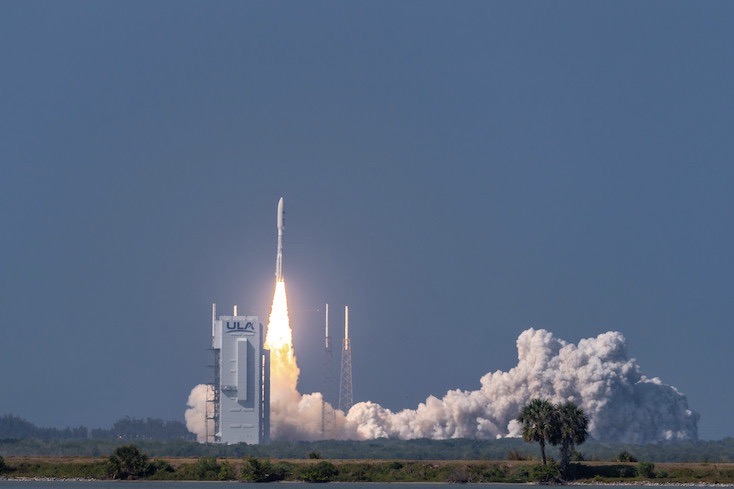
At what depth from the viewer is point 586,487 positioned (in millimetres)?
133500

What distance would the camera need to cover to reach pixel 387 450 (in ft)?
578

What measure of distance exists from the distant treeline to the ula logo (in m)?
11.7

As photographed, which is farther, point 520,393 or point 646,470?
point 520,393

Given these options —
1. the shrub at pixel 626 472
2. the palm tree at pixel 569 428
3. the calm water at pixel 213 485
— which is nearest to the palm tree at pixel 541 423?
the palm tree at pixel 569 428

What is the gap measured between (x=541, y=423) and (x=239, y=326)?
47.4m

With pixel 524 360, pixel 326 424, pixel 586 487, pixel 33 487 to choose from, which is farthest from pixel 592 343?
pixel 33 487

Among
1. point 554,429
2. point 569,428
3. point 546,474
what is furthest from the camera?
point 554,429

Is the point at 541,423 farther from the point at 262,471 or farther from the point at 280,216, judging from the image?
the point at 280,216

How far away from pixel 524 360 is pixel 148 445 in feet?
145

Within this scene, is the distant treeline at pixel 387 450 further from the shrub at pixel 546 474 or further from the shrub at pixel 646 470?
the shrub at pixel 646 470

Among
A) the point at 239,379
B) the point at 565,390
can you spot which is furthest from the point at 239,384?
the point at 565,390

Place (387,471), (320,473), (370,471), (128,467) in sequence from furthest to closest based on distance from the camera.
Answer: (370,471) → (387,471) → (128,467) → (320,473)

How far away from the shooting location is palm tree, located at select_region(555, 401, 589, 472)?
138875mm

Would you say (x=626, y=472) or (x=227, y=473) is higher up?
(x=227, y=473)
